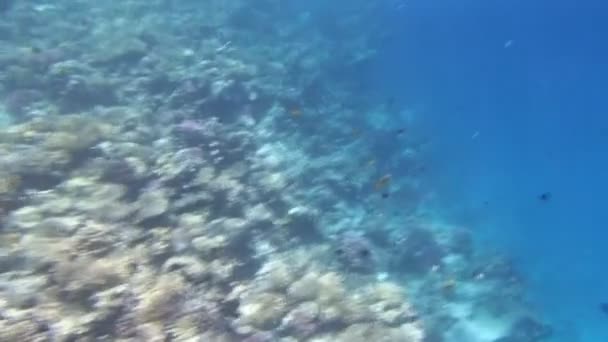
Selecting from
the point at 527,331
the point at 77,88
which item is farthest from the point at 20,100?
the point at 527,331

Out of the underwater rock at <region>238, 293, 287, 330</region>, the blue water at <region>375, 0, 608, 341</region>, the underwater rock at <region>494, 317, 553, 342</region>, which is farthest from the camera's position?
the blue water at <region>375, 0, 608, 341</region>

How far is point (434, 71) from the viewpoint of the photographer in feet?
125

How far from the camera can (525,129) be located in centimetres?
4288

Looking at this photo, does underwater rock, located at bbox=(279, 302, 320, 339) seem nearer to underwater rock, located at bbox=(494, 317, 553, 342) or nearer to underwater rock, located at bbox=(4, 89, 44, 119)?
underwater rock, located at bbox=(4, 89, 44, 119)

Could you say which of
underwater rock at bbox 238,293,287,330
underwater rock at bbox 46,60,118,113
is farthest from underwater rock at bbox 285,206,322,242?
underwater rock at bbox 46,60,118,113

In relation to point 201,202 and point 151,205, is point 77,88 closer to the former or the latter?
point 201,202

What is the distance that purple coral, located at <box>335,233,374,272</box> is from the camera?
31.2 feet

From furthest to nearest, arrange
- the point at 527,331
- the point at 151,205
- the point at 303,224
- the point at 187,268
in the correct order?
the point at 527,331 → the point at 303,224 → the point at 151,205 → the point at 187,268

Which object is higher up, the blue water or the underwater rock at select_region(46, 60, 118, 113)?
the blue water

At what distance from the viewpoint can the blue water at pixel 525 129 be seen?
20.0 meters

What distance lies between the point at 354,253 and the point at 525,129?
38.0m

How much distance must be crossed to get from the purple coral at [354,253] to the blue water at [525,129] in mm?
7818

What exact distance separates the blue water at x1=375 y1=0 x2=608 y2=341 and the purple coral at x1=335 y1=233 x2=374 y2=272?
7.82 meters

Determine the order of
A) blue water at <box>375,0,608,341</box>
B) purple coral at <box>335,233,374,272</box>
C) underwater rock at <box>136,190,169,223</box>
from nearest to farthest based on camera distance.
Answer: underwater rock at <box>136,190,169,223</box>
purple coral at <box>335,233,374,272</box>
blue water at <box>375,0,608,341</box>
